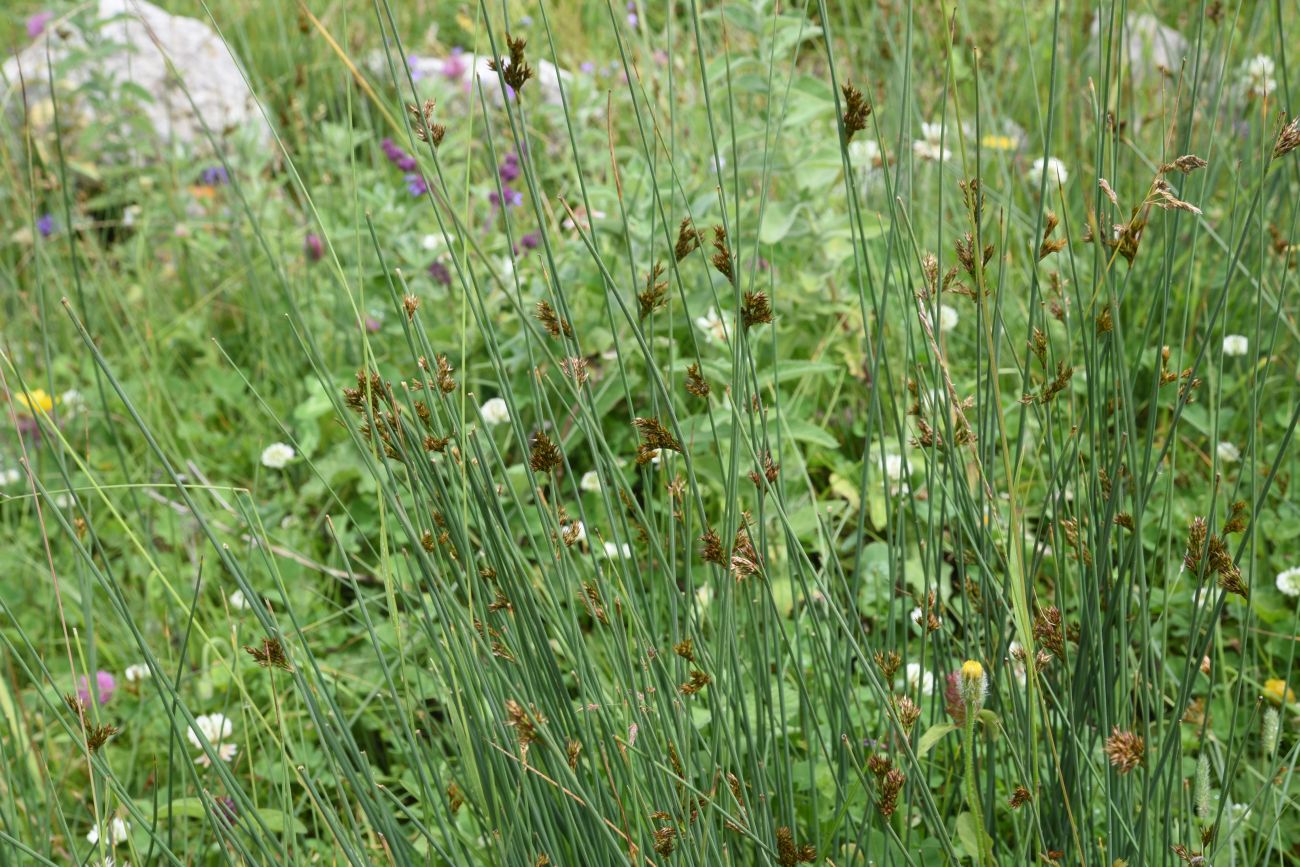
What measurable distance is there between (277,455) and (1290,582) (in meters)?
1.52

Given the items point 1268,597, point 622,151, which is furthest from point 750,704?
point 622,151

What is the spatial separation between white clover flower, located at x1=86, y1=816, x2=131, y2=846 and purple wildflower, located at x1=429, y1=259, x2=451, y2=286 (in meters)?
1.13

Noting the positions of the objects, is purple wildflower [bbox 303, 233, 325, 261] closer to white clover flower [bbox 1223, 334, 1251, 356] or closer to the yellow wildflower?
white clover flower [bbox 1223, 334, 1251, 356]

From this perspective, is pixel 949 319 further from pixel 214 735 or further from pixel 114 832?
pixel 114 832

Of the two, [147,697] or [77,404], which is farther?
[77,404]

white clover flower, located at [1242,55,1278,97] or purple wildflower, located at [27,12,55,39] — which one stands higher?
purple wildflower, located at [27,12,55,39]

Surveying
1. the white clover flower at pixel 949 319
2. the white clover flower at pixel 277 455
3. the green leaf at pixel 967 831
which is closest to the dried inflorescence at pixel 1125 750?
the green leaf at pixel 967 831

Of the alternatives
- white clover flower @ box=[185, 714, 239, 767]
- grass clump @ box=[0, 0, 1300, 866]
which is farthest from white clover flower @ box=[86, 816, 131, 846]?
white clover flower @ box=[185, 714, 239, 767]

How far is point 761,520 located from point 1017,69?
2.42 m

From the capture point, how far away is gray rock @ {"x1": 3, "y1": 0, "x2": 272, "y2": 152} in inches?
117

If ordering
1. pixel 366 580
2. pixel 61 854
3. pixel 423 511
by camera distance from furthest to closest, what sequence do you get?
pixel 366 580 → pixel 61 854 → pixel 423 511

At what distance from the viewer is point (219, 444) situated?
2164 millimetres

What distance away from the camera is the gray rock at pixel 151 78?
2969 millimetres

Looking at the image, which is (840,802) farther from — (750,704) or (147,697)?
(147,697)
